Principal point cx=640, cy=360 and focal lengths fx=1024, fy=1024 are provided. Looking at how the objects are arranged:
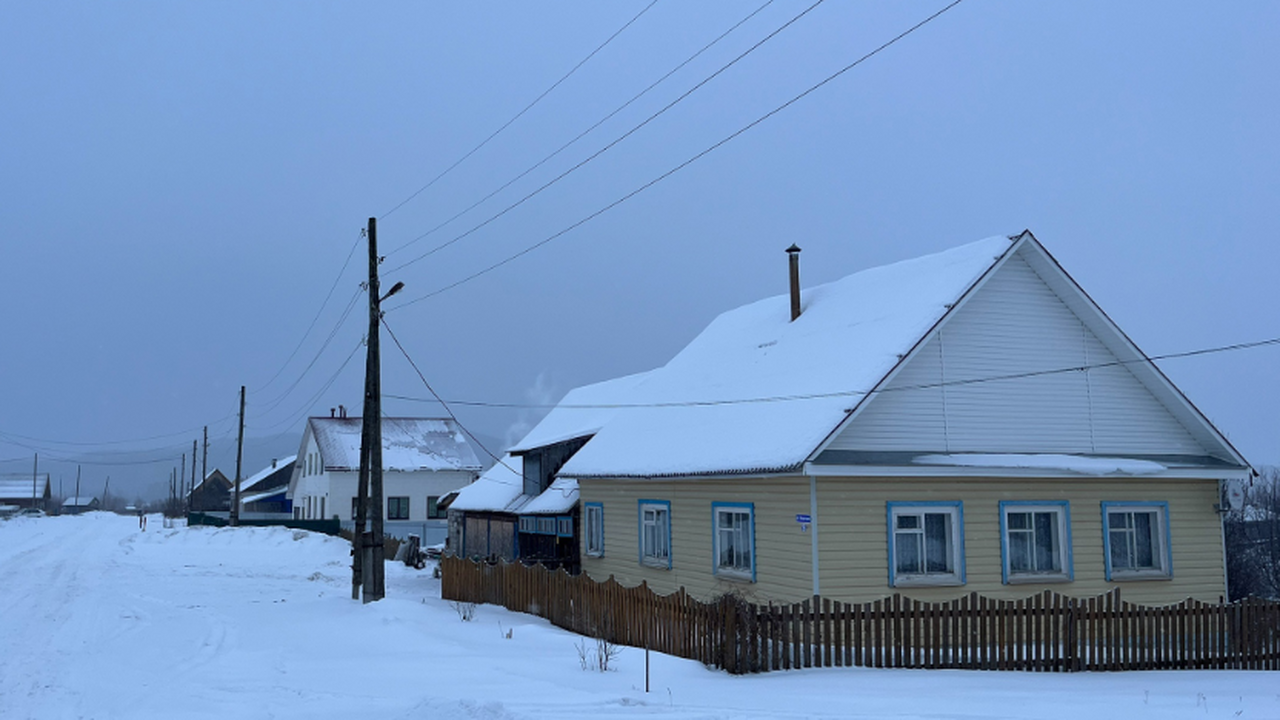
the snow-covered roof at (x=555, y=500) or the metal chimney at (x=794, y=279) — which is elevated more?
the metal chimney at (x=794, y=279)

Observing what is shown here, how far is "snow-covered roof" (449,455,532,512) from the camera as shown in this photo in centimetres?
3253

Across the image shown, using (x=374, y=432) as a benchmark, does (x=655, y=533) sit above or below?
below

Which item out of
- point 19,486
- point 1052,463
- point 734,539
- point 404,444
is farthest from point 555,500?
point 19,486

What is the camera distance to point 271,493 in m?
89.3

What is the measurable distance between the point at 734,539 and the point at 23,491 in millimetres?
146615

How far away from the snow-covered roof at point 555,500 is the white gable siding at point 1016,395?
484 inches

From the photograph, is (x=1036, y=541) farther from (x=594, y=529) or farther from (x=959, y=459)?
(x=594, y=529)

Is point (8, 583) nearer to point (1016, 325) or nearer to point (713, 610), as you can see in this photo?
point (713, 610)

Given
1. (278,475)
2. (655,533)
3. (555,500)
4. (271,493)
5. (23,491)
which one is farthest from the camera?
(23,491)

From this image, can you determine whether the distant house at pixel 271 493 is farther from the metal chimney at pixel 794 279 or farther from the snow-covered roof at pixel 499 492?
the metal chimney at pixel 794 279

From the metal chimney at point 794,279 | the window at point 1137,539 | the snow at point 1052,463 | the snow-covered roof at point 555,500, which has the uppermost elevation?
the metal chimney at point 794,279

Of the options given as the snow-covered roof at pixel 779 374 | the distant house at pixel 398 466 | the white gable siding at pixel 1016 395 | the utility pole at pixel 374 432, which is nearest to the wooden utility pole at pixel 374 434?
the utility pole at pixel 374 432

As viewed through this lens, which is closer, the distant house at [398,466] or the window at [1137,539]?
the window at [1137,539]

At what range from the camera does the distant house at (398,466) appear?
61625 millimetres
